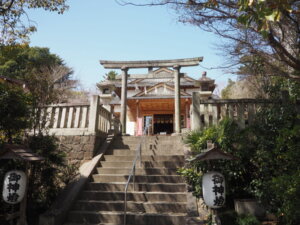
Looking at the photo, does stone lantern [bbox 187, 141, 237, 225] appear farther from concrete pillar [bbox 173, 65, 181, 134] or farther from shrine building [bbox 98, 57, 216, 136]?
shrine building [bbox 98, 57, 216, 136]

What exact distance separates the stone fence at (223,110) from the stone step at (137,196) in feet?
7.29

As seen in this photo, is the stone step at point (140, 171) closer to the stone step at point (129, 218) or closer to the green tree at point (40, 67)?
the stone step at point (129, 218)

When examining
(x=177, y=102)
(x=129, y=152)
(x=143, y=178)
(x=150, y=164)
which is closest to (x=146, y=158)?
(x=150, y=164)

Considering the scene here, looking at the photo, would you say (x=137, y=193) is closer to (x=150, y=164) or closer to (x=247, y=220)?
(x=150, y=164)

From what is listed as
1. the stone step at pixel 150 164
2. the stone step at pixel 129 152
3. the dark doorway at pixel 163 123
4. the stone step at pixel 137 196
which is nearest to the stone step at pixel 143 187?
the stone step at pixel 137 196

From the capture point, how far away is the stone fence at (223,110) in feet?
22.0

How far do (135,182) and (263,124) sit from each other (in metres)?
3.54

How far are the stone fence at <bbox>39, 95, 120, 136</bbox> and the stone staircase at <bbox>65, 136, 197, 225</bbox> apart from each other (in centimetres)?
118

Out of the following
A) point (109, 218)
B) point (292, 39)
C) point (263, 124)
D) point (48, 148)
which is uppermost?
point (292, 39)

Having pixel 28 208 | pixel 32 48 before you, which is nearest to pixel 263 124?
pixel 28 208

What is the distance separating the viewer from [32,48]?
29188 mm

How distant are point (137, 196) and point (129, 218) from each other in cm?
71

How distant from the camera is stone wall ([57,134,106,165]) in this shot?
7570 mm

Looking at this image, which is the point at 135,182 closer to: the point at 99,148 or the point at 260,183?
the point at 99,148
